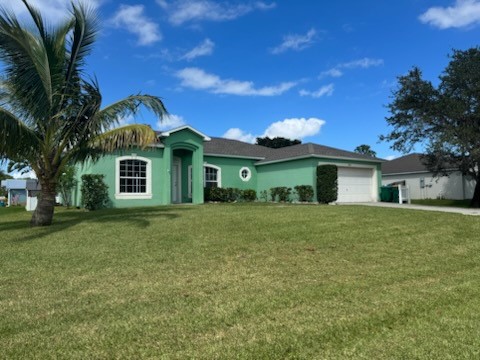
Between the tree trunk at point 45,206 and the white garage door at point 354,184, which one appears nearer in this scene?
the tree trunk at point 45,206

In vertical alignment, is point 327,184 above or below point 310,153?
below

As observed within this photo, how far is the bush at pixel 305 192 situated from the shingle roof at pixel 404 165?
16606 millimetres

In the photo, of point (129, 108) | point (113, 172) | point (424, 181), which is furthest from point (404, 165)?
point (129, 108)

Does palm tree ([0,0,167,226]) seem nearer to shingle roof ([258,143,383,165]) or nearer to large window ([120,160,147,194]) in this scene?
large window ([120,160,147,194])

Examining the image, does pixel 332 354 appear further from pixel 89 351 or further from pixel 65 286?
pixel 65 286

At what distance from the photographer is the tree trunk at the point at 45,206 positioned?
11.5 meters

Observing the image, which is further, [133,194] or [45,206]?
[133,194]

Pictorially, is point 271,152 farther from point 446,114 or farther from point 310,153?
point 446,114

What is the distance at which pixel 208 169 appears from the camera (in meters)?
23.1

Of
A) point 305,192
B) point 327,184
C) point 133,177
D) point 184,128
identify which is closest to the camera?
point 133,177

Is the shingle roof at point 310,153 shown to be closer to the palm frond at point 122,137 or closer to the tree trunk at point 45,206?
the palm frond at point 122,137

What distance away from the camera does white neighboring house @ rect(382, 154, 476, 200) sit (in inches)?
1212

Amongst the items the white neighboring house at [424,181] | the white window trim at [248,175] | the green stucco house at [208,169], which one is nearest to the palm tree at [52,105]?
the green stucco house at [208,169]

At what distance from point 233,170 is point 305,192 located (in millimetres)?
4907
